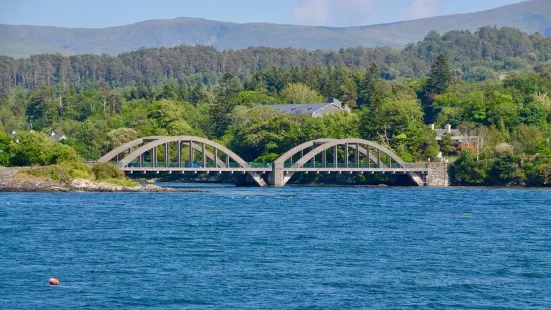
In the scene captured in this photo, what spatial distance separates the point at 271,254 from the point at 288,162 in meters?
68.4

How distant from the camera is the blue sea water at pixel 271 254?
39188mm

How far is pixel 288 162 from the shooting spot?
119 metres

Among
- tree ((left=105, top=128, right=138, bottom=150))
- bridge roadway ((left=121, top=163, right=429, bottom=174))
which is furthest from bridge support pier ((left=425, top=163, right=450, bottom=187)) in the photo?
tree ((left=105, top=128, right=138, bottom=150))

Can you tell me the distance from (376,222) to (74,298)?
30323 millimetres

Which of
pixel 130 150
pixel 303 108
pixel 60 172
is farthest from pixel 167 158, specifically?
pixel 303 108

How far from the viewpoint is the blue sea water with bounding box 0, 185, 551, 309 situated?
39188 millimetres

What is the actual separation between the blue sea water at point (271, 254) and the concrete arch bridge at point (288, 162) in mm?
21743

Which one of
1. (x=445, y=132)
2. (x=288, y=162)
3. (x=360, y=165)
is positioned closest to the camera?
(x=360, y=165)

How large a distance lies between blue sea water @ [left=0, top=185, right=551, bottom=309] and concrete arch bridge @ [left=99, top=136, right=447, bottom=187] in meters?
21.7

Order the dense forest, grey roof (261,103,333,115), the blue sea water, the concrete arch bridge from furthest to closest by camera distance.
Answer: grey roof (261,103,333,115)
the dense forest
the concrete arch bridge
the blue sea water

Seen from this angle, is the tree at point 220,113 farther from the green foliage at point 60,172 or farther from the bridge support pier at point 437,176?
the green foliage at point 60,172

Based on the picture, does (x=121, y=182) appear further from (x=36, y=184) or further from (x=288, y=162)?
(x=288, y=162)

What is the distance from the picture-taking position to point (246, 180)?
11212 centimetres

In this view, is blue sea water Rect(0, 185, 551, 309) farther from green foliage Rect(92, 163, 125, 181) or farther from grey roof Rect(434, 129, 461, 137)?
grey roof Rect(434, 129, 461, 137)
